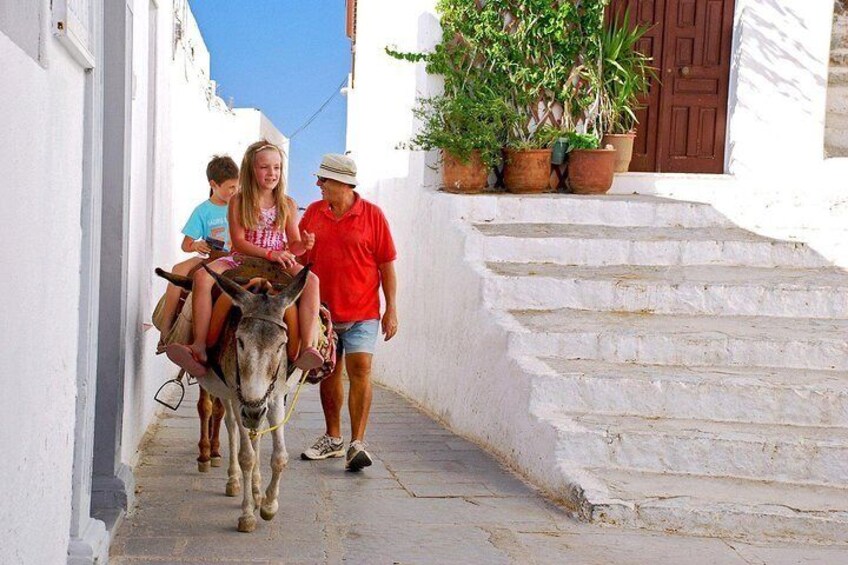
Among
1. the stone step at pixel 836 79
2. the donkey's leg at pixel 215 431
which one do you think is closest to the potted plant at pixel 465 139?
the stone step at pixel 836 79

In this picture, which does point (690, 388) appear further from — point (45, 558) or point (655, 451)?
point (45, 558)

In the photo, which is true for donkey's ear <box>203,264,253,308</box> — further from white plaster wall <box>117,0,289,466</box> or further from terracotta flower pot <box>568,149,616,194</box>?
terracotta flower pot <box>568,149,616,194</box>

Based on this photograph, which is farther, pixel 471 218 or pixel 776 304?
pixel 471 218

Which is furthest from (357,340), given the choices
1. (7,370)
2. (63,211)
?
(7,370)

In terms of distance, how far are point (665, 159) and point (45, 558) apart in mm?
9324

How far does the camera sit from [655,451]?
691 centimetres

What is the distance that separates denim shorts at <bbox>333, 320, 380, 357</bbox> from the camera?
7.87 m

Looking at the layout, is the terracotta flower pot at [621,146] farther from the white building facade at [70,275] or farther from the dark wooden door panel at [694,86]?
the white building facade at [70,275]

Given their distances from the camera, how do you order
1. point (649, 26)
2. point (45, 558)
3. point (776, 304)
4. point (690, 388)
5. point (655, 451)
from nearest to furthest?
point (45, 558)
point (655, 451)
point (690, 388)
point (776, 304)
point (649, 26)

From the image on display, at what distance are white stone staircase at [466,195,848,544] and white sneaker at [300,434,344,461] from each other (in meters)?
1.37

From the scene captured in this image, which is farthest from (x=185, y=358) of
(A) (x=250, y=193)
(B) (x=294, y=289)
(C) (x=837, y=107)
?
(C) (x=837, y=107)

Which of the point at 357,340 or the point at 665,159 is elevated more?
the point at 665,159

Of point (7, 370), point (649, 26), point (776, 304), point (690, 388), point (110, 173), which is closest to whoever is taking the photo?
point (7, 370)

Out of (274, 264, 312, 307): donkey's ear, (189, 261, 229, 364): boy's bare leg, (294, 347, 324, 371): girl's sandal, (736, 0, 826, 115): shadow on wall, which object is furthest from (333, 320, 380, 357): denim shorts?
(736, 0, 826, 115): shadow on wall
